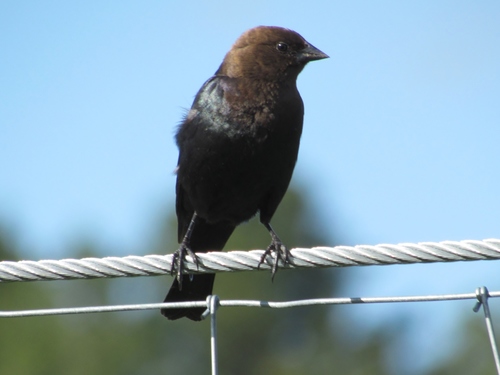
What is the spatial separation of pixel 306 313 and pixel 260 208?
25.8 m

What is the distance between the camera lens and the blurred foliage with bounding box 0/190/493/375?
27.2 m

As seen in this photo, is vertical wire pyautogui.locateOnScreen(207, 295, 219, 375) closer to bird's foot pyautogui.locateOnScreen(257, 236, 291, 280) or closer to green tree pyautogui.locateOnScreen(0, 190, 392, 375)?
bird's foot pyautogui.locateOnScreen(257, 236, 291, 280)

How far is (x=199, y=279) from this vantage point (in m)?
5.58

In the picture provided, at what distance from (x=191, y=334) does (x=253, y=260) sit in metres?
24.0

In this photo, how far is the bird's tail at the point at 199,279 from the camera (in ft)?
17.2

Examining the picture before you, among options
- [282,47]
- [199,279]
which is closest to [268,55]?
[282,47]

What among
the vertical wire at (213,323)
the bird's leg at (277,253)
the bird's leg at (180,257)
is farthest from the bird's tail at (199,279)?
the vertical wire at (213,323)

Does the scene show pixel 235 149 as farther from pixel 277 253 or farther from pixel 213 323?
pixel 213 323

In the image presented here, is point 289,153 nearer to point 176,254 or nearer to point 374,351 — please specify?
point 176,254

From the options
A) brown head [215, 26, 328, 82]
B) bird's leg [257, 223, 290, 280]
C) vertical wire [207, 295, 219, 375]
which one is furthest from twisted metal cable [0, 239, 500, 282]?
brown head [215, 26, 328, 82]

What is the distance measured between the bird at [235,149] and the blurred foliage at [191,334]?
20.2 m

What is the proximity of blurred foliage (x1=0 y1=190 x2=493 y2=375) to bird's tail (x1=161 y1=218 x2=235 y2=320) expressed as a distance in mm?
20022

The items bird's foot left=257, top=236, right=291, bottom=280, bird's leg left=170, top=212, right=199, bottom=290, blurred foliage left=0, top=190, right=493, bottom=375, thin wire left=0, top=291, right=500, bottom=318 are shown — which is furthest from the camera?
blurred foliage left=0, top=190, right=493, bottom=375

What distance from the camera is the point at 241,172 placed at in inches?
205
